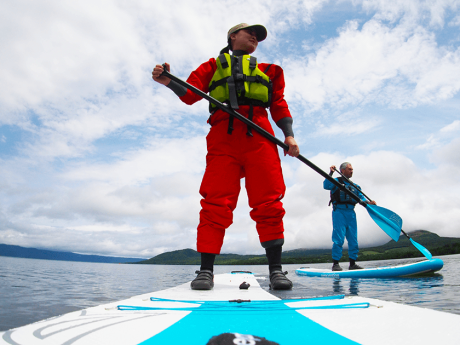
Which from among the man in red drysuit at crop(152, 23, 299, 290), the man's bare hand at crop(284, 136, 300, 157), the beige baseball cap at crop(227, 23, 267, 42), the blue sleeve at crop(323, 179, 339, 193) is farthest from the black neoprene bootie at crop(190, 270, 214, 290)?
the blue sleeve at crop(323, 179, 339, 193)

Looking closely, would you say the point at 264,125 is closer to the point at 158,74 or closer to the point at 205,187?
the point at 205,187

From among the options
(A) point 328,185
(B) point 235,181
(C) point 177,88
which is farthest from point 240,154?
(A) point 328,185

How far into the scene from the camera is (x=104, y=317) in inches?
43.3

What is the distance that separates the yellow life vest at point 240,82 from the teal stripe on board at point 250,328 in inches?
86.5

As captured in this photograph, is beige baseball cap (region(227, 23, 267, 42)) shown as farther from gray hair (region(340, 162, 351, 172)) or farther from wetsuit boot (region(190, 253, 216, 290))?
gray hair (region(340, 162, 351, 172))

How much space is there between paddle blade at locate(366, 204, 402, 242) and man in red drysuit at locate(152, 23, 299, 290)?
2508mm

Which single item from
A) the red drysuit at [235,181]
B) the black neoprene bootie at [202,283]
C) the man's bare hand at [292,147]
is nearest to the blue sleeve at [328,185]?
the man's bare hand at [292,147]

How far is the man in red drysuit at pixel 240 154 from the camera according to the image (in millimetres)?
2502

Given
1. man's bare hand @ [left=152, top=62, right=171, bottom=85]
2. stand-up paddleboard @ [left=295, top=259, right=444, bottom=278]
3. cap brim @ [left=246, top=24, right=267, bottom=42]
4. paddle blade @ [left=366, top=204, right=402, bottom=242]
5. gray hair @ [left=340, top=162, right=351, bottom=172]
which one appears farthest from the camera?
gray hair @ [left=340, top=162, right=351, bottom=172]

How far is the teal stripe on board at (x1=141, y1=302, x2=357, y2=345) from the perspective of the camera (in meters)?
0.79

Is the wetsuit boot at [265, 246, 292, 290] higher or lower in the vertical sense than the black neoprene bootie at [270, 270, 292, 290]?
higher

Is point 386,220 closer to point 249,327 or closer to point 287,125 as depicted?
point 287,125

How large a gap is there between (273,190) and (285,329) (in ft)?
5.80

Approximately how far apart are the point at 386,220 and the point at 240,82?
3623 millimetres
